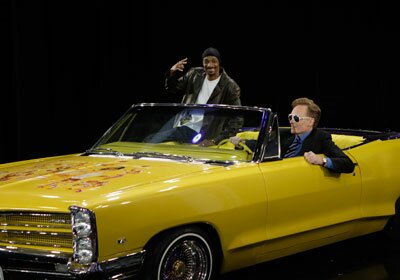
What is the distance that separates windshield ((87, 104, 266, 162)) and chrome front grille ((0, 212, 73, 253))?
1279 millimetres

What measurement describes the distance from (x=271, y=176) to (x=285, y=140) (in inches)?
40.6

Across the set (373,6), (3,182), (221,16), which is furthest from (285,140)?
(373,6)

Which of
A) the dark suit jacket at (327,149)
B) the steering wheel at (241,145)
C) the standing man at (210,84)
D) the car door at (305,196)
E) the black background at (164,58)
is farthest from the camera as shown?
the black background at (164,58)

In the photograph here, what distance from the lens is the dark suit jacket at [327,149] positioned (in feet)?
17.4

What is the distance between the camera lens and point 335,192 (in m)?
5.30

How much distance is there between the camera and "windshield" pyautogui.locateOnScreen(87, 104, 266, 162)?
5.16m

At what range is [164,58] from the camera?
12.5m

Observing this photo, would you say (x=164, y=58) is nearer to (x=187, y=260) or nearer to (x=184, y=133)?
(x=184, y=133)

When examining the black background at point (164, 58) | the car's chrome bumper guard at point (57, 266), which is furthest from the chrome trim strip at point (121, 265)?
the black background at point (164, 58)

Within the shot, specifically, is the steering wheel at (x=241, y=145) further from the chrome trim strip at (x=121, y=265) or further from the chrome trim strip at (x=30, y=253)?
the chrome trim strip at (x=30, y=253)

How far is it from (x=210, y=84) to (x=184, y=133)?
4.49 feet

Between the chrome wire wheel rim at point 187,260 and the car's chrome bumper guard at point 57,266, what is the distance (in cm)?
23

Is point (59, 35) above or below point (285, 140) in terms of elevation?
above

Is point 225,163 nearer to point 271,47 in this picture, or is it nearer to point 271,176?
point 271,176
